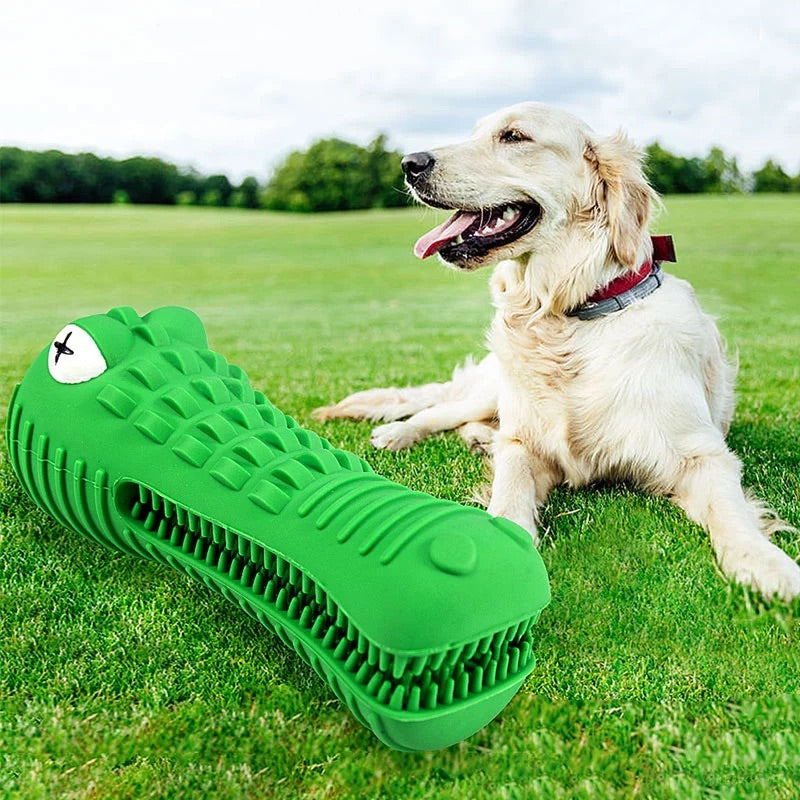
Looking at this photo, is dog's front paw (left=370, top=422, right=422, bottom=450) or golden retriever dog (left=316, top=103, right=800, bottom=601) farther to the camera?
dog's front paw (left=370, top=422, right=422, bottom=450)

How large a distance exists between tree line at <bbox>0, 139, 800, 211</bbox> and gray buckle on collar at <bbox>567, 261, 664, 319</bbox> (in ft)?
81.9

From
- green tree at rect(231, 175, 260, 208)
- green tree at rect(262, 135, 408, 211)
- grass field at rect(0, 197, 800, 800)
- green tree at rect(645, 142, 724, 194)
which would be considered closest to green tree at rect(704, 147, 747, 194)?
green tree at rect(645, 142, 724, 194)

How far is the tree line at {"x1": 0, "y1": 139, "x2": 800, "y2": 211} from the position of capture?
2952cm

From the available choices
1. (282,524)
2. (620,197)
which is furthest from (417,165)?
(282,524)

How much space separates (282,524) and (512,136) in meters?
1.77

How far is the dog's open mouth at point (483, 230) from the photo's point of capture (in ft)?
9.83

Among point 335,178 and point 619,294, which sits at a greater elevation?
point 335,178

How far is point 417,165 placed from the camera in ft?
9.75

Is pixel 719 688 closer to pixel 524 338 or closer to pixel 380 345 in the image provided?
pixel 524 338

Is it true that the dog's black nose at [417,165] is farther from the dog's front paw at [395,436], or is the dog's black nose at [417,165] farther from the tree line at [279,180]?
the tree line at [279,180]

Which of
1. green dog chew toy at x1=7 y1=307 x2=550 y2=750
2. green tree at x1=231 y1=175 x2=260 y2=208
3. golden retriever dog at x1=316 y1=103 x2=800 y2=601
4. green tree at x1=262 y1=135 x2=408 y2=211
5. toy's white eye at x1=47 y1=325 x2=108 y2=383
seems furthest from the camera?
green tree at x1=231 y1=175 x2=260 y2=208

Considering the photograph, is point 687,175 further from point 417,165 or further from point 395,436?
point 417,165

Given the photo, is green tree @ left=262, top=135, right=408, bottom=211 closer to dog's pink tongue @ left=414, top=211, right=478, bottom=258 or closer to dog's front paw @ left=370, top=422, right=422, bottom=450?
dog's front paw @ left=370, top=422, right=422, bottom=450

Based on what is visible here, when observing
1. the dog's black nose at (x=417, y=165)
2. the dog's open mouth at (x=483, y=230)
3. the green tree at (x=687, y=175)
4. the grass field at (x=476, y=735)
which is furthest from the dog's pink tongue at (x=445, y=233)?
the green tree at (x=687, y=175)
